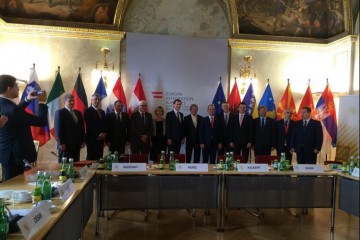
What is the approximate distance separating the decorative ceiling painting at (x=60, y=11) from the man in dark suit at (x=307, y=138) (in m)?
4.15

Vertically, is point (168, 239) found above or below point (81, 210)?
below

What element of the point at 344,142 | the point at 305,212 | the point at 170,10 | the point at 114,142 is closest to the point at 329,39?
the point at 170,10

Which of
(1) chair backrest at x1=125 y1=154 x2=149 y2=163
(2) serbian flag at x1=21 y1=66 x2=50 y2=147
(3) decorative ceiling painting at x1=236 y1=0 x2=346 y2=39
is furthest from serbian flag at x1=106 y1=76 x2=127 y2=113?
(3) decorative ceiling painting at x1=236 y1=0 x2=346 y2=39

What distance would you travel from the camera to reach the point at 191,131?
5594 millimetres

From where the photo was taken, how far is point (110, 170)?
3285mm

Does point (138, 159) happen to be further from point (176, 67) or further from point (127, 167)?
point (176, 67)

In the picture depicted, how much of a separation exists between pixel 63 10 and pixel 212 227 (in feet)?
16.5

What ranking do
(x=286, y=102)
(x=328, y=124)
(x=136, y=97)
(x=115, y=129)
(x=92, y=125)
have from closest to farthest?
(x=328, y=124)
(x=92, y=125)
(x=115, y=129)
(x=136, y=97)
(x=286, y=102)

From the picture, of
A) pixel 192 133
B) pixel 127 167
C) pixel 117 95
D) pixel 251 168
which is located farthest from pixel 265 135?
pixel 127 167

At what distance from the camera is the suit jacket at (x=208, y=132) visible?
5473 mm

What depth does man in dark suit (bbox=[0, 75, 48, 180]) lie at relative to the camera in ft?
8.64

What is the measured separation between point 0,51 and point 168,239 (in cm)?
499

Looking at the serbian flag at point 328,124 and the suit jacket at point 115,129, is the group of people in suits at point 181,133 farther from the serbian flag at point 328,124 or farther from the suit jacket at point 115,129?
the serbian flag at point 328,124

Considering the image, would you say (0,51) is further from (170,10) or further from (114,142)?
(170,10)
